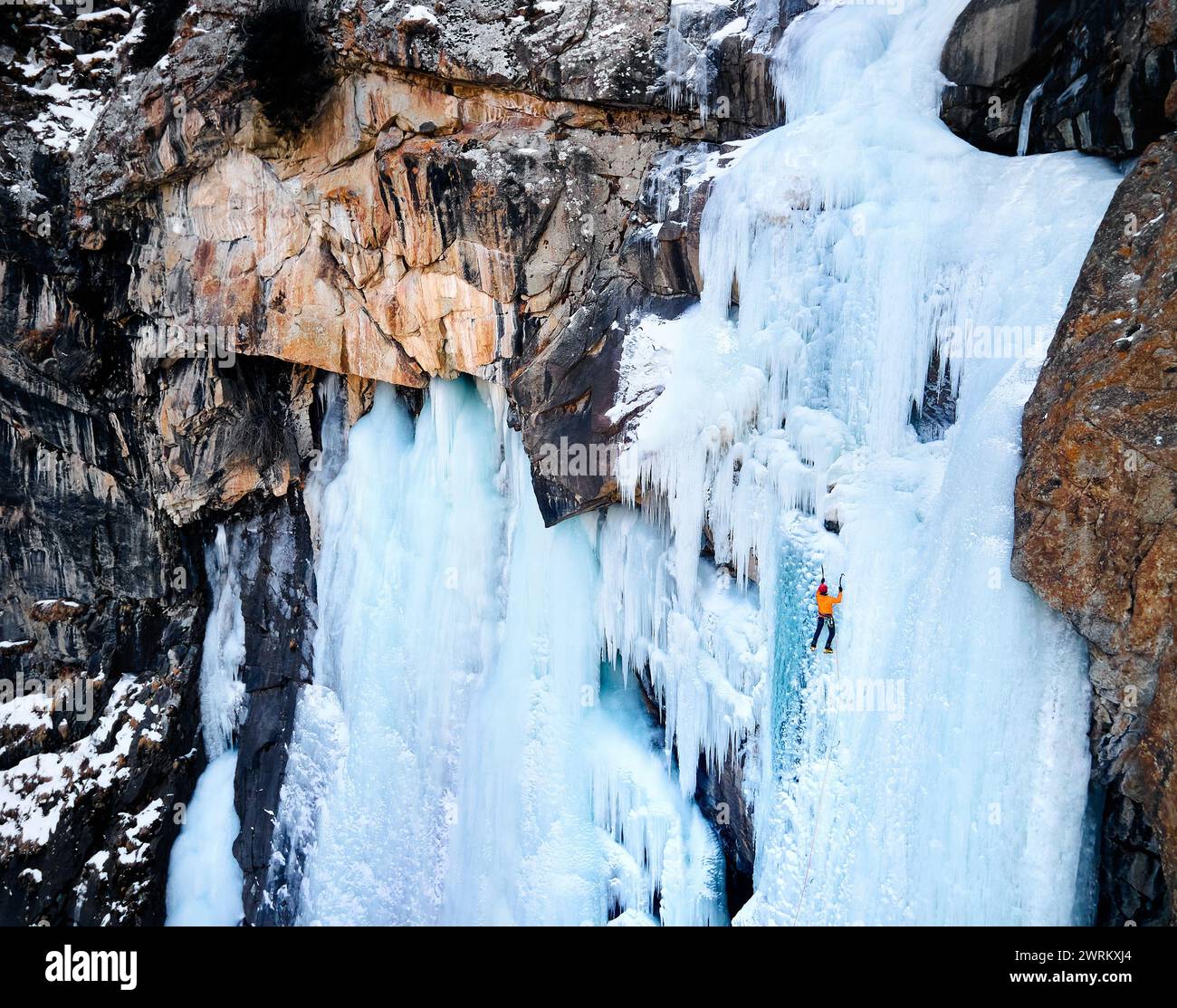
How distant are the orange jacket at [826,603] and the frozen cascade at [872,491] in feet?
0.47

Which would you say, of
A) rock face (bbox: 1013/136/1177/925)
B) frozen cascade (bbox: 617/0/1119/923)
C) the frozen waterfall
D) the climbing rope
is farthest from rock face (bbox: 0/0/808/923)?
rock face (bbox: 1013/136/1177/925)

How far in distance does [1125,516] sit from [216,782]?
11084mm

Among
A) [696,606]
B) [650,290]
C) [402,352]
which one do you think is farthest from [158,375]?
[696,606]

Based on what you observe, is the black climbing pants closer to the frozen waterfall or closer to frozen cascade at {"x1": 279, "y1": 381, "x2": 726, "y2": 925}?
the frozen waterfall

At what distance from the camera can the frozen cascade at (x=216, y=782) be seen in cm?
1065

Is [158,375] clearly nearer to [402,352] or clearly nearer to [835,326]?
[402,352]

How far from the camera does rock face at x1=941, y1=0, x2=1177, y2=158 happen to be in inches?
221

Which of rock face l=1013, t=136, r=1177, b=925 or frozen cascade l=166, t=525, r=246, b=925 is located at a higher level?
rock face l=1013, t=136, r=1177, b=925

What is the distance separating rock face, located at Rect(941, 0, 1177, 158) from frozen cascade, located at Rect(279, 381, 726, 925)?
5.32 metres

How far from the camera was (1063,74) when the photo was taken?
648 centimetres

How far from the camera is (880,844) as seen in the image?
5785mm

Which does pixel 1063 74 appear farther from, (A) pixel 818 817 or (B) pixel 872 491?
(A) pixel 818 817

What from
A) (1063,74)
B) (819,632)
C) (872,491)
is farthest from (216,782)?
(1063,74)

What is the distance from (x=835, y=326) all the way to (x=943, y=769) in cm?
367
